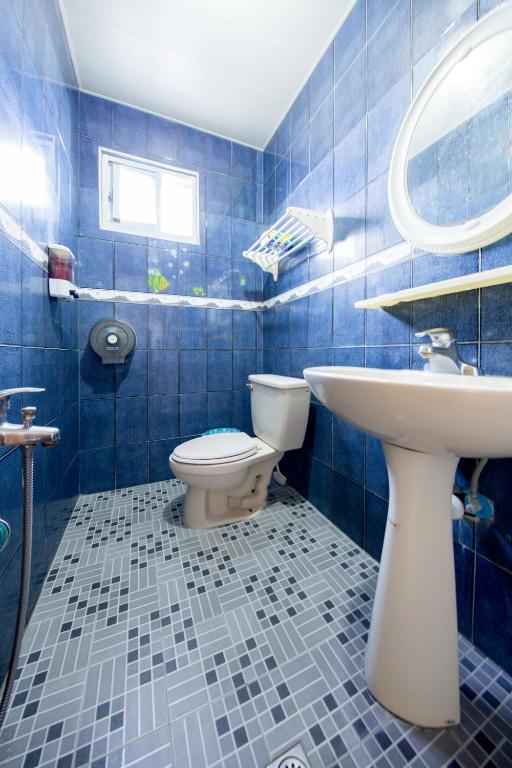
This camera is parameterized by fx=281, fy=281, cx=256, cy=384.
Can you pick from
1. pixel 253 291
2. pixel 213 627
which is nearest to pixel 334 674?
pixel 213 627

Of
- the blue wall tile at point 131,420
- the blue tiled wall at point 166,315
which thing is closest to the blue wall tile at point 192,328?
the blue tiled wall at point 166,315

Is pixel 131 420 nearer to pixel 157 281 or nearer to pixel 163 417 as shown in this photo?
pixel 163 417

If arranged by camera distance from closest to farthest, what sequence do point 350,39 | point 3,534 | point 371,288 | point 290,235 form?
1. point 3,534
2. point 371,288
3. point 350,39
4. point 290,235

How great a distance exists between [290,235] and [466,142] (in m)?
0.89

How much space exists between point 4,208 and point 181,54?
145cm

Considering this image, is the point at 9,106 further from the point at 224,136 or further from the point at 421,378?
the point at 224,136

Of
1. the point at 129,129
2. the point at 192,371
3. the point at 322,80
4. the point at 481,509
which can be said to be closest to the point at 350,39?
the point at 322,80

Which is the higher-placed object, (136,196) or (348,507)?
(136,196)

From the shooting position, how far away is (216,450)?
136 centimetres

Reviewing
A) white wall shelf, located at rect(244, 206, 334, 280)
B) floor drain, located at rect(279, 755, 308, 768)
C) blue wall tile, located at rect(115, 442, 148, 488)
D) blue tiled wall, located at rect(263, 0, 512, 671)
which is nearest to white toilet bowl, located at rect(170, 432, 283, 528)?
blue tiled wall, located at rect(263, 0, 512, 671)

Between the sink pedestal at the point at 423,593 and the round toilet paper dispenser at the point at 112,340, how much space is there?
1590 mm

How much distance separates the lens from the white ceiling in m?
1.27

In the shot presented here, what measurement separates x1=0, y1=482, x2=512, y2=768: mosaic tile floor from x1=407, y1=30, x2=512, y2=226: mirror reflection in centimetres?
131

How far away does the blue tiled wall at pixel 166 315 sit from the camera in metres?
1.71
